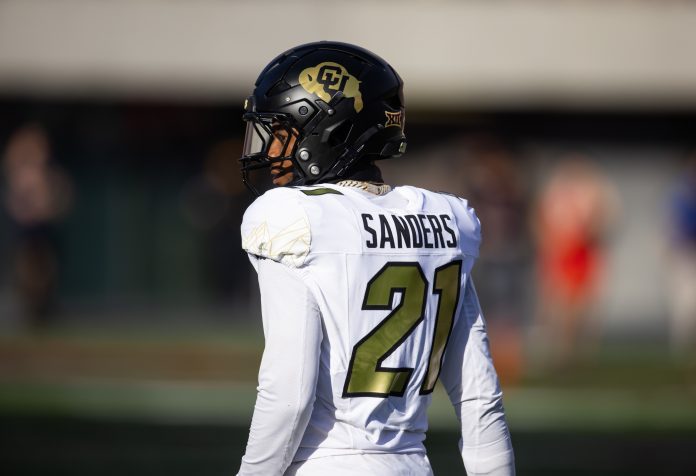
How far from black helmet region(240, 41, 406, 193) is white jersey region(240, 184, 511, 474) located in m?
0.13

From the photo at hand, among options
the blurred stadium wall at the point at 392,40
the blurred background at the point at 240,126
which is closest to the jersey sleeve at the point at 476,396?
the blurred background at the point at 240,126

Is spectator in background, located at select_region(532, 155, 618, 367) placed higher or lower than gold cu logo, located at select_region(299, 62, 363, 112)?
lower

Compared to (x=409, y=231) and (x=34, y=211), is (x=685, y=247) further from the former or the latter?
(x=409, y=231)

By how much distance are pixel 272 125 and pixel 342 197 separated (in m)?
0.30

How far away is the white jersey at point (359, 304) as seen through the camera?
2.70 meters

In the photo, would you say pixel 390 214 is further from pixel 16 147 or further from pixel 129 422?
pixel 16 147

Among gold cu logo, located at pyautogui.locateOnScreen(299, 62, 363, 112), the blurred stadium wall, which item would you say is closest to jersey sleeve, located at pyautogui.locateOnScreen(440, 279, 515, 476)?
gold cu logo, located at pyautogui.locateOnScreen(299, 62, 363, 112)

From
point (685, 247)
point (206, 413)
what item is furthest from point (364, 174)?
point (685, 247)

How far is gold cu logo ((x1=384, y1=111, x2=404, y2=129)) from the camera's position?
3.03 meters

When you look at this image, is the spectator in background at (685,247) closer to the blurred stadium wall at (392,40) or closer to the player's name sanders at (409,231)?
the blurred stadium wall at (392,40)

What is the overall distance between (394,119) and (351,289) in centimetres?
52

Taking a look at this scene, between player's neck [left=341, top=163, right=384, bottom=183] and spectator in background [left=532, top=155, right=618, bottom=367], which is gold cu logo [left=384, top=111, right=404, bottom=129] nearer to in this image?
player's neck [left=341, top=163, right=384, bottom=183]

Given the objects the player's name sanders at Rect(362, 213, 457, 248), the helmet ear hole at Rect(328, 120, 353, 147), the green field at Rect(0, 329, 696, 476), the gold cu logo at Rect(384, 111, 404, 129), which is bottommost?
the green field at Rect(0, 329, 696, 476)

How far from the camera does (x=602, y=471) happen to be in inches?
302
